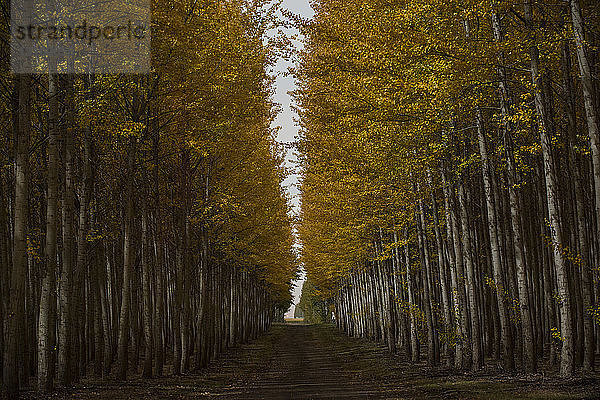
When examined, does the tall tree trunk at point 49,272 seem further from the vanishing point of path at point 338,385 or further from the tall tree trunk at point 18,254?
the tall tree trunk at point 18,254

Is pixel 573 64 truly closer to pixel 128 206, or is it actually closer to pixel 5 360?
pixel 128 206

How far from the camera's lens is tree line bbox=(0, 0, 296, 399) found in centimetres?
1224

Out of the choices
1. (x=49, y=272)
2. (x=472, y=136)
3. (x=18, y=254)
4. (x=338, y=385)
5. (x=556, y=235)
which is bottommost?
(x=338, y=385)

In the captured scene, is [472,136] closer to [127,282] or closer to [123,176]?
[123,176]

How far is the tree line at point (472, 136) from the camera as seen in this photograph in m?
13.2

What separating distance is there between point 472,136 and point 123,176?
1080 centimetres

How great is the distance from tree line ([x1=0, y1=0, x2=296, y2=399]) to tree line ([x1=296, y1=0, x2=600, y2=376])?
2.85 metres

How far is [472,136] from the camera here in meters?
19.3

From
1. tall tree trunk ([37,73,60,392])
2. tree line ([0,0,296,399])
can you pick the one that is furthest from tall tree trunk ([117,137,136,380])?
tall tree trunk ([37,73,60,392])

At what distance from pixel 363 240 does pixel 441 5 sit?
54.9 feet

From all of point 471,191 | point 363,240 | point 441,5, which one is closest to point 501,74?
point 441,5

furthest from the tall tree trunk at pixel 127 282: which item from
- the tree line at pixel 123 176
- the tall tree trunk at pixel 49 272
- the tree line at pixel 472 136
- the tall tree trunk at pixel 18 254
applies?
the tree line at pixel 472 136

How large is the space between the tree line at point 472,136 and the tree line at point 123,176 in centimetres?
285

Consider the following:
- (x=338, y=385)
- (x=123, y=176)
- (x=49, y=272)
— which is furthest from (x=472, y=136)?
(x=49, y=272)
